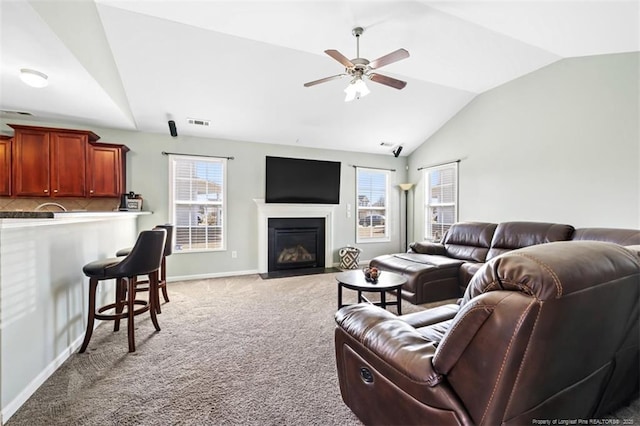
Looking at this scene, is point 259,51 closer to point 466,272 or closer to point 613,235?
point 466,272

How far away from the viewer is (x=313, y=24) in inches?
117

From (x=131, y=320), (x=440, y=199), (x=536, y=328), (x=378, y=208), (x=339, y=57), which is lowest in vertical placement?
→ (x=131, y=320)

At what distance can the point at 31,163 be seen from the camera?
372cm

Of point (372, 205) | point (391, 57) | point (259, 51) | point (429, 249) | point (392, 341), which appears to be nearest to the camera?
point (392, 341)

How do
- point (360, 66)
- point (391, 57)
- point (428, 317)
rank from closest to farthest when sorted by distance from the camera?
point (428, 317)
point (391, 57)
point (360, 66)

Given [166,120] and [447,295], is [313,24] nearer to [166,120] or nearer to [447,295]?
[166,120]

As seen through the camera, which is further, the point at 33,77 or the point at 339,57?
the point at 33,77

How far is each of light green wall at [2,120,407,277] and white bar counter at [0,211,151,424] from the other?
203cm

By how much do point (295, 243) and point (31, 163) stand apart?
4.10 metres

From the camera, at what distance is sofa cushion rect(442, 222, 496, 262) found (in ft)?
13.4

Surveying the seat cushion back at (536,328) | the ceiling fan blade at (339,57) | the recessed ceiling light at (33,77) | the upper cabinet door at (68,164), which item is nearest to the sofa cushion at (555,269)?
the seat cushion back at (536,328)

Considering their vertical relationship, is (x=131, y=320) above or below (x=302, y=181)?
below

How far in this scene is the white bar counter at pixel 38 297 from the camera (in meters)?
1.66

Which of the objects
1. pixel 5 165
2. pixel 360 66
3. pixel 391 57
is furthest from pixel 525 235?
pixel 5 165
